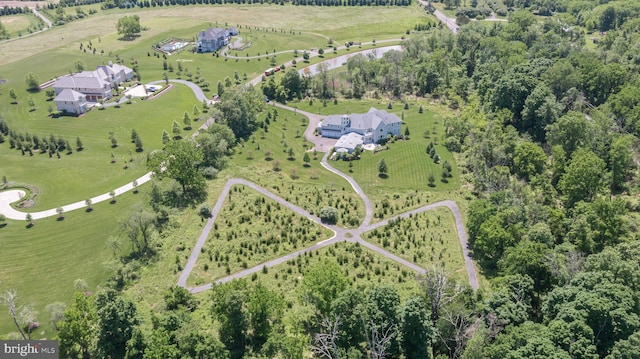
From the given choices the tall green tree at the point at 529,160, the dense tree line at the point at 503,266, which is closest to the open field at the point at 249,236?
the dense tree line at the point at 503,266

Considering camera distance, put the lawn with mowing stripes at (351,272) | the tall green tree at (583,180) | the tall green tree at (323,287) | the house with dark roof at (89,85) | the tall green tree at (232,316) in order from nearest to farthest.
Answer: the tall green tree at (232,316) < the tall green tree at (323,287) < the lawn with mowing stripes at (351,272) < the tall green tree at (583,180) < the house with dark roof at (89,85)

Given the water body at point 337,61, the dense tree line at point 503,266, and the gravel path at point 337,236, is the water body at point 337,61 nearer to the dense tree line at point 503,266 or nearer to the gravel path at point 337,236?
the dense tree line at point 503,266

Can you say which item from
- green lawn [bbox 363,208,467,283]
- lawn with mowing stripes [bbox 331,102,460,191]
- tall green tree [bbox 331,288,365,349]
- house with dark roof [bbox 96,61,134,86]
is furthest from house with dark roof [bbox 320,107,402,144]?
house with dark roof [bbox 96,61,134,86]

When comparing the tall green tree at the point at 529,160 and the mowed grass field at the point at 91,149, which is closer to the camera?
the tall green tree at the point at 529,160

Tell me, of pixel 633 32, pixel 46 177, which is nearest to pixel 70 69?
pixel 46 177

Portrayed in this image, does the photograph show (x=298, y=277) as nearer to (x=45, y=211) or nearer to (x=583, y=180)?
(x=583, y=180)

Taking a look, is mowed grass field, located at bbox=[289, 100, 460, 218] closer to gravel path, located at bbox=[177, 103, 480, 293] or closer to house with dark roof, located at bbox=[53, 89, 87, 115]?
gravel path, located at bbox=[177, 103, 480, 293]

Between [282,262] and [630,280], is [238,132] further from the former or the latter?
[630,280]
